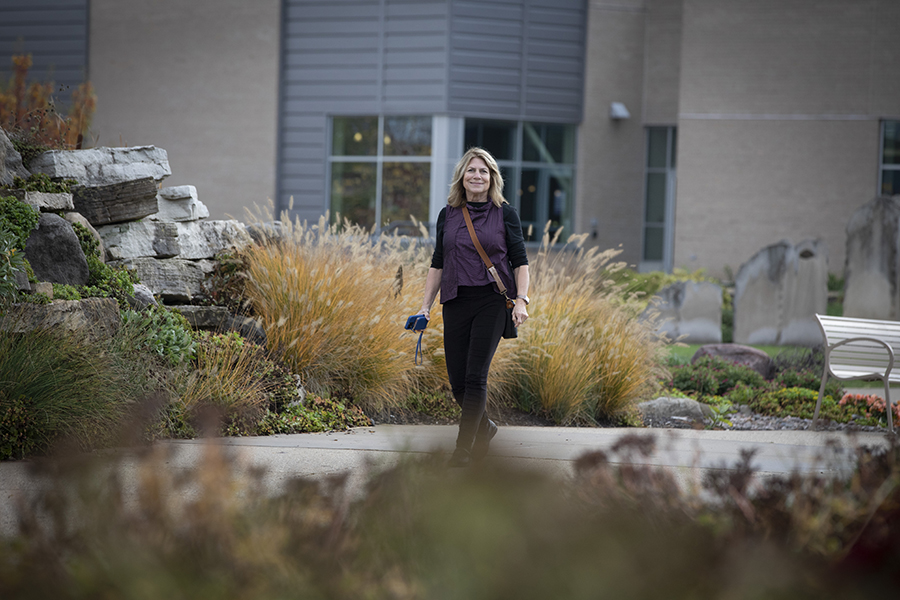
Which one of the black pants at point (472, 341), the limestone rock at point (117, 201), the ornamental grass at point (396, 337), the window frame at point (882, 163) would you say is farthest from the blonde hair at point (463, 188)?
the window frame at point (882, 163)

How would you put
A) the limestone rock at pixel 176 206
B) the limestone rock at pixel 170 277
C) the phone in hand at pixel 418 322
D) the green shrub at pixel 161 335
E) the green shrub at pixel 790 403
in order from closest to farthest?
the phone in hand at pixel 418 322 < the green shrub at pixel 161 335 < the limestone rock at pixel 170 277 < the limestone rock at pixel 176 206 < the green shrub at pixel 790 403

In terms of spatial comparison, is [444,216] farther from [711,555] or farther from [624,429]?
[711,555]

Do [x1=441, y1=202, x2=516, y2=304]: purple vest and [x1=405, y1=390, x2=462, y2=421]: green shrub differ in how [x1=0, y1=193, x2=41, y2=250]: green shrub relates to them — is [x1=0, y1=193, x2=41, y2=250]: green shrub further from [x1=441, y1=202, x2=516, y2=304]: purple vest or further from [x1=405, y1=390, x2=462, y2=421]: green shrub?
[x1=405, y1=390, x2=462, y2=421]: green shrub

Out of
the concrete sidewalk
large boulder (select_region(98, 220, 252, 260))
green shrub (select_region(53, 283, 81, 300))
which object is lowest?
the concrete sidewalk

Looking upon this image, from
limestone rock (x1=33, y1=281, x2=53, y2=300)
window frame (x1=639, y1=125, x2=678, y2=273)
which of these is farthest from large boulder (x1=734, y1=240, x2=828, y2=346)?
limestone rock (x1=33, y1=281, x2=53, y2=300)

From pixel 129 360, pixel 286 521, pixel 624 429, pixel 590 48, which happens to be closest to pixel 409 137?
pixel 590 48

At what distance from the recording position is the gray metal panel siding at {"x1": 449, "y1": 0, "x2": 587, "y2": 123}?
18.0 meters

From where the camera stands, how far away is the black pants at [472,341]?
15.4 feet

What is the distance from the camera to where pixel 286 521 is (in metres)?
1.85

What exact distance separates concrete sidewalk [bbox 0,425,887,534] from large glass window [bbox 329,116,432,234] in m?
12.2

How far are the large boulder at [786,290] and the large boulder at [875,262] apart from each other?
25.0 inches

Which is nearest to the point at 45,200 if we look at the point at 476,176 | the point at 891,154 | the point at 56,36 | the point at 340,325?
the point at 340,325

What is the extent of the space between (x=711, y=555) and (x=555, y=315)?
547 centimetres

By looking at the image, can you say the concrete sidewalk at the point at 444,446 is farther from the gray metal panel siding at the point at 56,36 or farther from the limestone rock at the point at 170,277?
the gray metal panel siding at the point at 56,36
